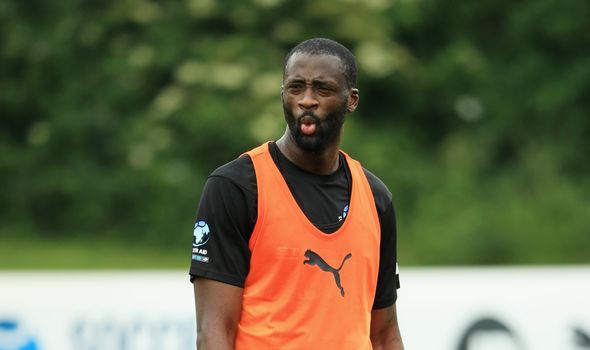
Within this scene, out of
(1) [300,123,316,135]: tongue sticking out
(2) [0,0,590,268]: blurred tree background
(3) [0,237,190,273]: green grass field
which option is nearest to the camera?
(1) [300,123,316,135]: tongue sticking out

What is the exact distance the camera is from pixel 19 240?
45.7ft

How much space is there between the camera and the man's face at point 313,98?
2.90 metres

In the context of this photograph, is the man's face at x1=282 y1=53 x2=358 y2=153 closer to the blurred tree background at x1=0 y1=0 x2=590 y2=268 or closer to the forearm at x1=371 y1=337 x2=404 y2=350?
the forearm at x1=371 y1=337 x2=404 y2=350

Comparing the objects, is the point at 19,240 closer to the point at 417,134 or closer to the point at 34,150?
the point at 34,150

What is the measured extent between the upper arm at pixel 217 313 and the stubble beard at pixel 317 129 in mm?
416

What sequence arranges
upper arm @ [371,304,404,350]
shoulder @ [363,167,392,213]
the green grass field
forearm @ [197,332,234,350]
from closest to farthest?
forearm @ [197,332,234,350] < shoulder @ [363,167,392,213] < upper arm @ [371,304,404,350] < the green grass field

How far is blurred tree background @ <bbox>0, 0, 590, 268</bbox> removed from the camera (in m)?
12.3

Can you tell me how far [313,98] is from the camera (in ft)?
9.50

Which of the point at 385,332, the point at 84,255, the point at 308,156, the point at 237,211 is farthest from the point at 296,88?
the point at 84,255

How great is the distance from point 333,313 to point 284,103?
553 millimetres

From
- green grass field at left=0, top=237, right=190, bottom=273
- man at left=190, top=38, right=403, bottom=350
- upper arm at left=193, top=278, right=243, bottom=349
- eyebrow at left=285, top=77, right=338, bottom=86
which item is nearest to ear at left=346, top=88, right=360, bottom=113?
man at left=190, top=38, right=403, bottom=350

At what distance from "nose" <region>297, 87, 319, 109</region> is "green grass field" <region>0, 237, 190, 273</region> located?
958cm

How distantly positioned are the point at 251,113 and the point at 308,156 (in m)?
9.02

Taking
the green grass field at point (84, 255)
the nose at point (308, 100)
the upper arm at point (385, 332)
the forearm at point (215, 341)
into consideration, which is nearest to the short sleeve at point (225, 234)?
the forearm at point (215, 341)
